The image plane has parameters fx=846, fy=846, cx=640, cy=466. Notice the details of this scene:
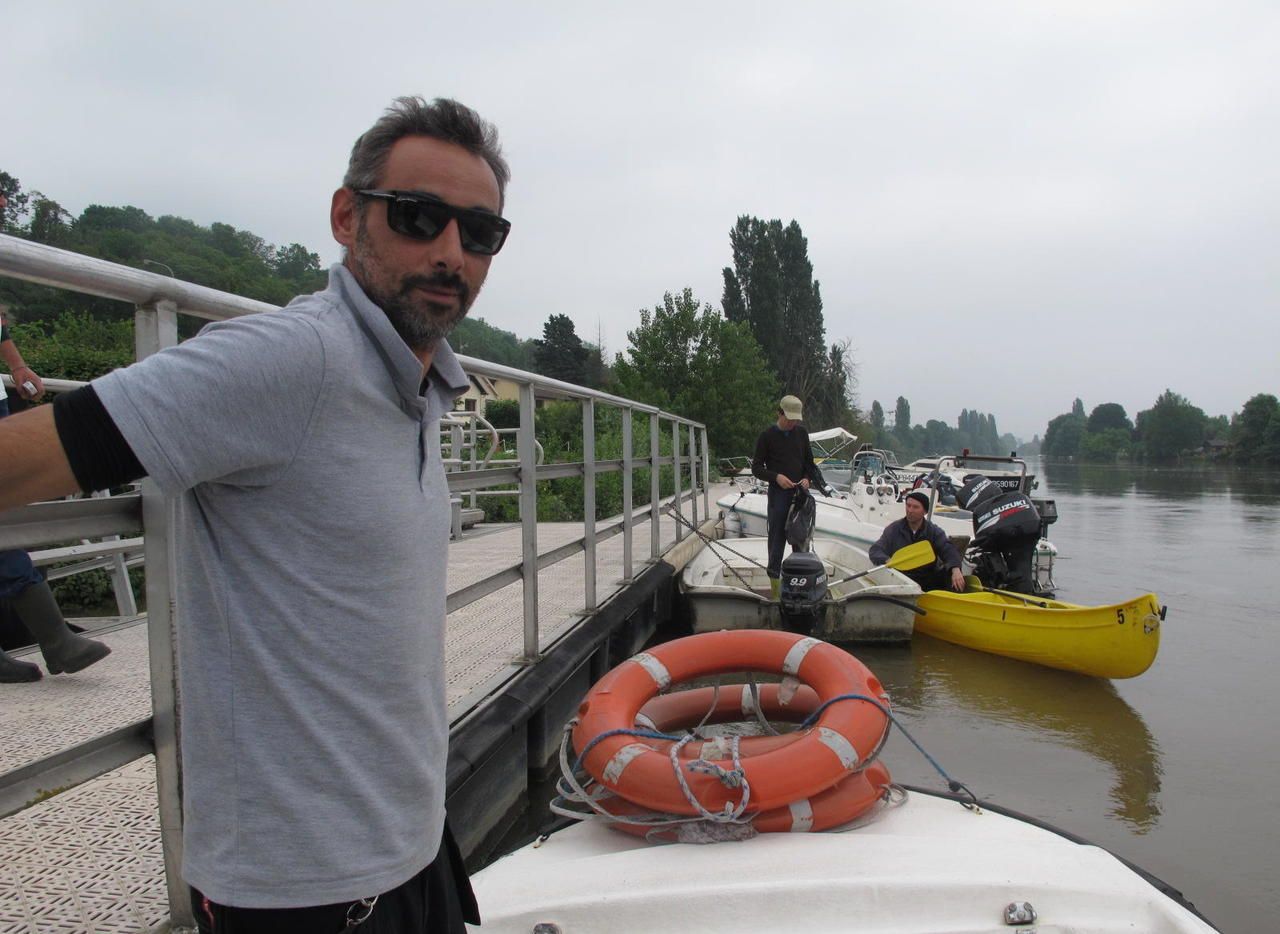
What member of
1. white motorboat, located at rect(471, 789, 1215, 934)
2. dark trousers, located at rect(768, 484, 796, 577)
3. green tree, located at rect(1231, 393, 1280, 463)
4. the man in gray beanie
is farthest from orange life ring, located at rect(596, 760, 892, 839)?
green tree, located at rect(1231, 393, 1280, 463)

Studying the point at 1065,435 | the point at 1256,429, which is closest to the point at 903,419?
the point at 1065,435

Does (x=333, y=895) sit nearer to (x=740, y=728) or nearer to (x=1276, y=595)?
(x=740, y=728)

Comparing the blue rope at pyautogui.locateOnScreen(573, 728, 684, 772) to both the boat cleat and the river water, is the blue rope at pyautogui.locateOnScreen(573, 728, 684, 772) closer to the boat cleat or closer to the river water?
the boat cleat

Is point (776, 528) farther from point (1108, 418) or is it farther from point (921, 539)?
point (1108, 418)

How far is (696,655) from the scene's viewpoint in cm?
365

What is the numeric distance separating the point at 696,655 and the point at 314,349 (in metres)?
2.97

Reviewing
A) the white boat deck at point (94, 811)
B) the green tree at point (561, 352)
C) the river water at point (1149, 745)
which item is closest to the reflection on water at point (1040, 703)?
the river water at point (1149, 745)

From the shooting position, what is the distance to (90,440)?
29.7 inches

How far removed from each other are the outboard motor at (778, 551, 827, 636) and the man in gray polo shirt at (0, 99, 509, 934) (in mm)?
5204

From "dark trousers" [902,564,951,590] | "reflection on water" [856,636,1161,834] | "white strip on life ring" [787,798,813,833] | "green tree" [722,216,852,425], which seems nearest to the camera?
"white strip on life ring" [787,798,813,833]

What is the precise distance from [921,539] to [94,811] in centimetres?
685

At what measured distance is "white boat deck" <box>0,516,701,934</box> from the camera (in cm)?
166

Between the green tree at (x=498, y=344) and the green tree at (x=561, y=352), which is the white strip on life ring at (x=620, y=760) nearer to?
the green tree at (x=561, y=352)

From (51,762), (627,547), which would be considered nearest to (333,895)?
(51,762)
